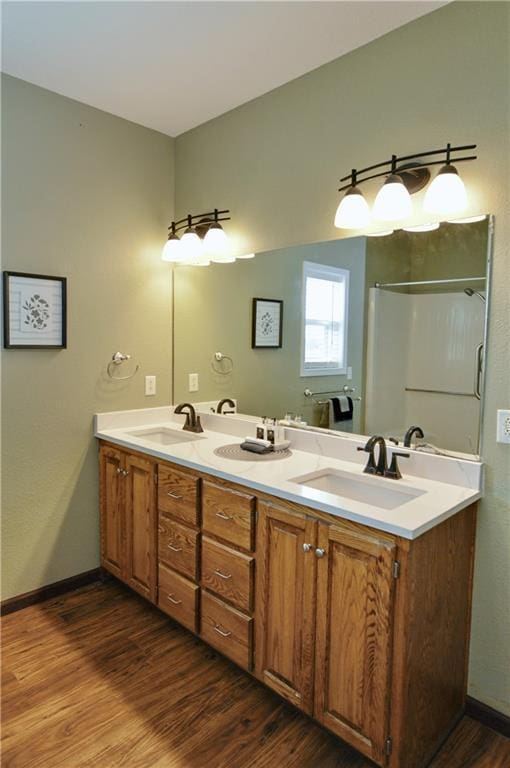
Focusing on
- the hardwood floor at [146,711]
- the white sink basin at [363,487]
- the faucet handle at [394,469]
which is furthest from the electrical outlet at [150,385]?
the faucet handle at [394,469]

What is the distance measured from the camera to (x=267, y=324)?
8.45ft

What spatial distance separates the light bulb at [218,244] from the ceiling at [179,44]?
0.66 meters

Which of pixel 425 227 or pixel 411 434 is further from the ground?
pixel 425 227

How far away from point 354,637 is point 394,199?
1.53 metres

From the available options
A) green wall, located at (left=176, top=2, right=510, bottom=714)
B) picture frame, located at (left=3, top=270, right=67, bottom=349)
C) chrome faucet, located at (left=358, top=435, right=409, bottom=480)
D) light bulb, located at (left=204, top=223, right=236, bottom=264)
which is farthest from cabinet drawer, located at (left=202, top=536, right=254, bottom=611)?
light bulb, located at (left=204, top=223, right=236, bottom=264)

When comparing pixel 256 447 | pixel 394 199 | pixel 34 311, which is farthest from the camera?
pixel 34 311

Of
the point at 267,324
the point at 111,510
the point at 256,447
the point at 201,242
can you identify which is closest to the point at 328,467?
the point at 256,447

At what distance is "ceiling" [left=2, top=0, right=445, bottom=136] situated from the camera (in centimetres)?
183

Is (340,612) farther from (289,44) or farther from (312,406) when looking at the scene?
(289,44)

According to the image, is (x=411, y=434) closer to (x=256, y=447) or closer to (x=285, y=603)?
(x=256, y=447)

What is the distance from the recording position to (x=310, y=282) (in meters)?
2.34

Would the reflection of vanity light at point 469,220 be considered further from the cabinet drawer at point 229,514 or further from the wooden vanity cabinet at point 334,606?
the cabinet drawer at point 229,514

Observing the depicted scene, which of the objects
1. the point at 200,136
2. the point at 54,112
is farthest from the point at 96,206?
the point at 200,136

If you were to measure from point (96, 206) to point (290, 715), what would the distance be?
2581 mm
